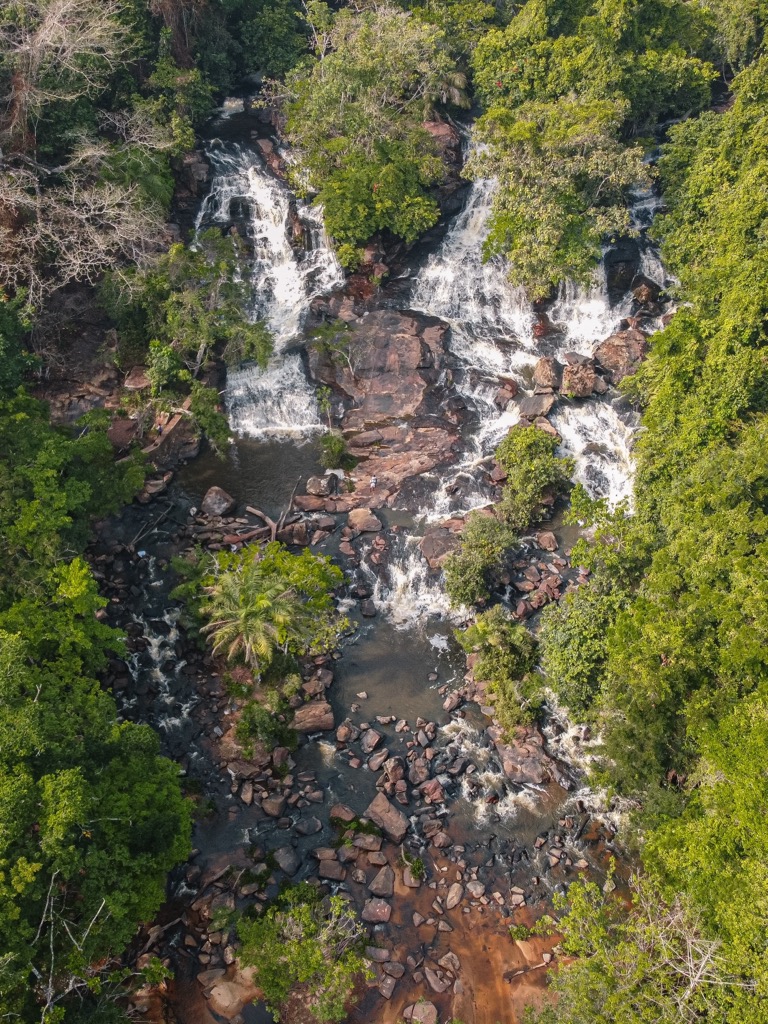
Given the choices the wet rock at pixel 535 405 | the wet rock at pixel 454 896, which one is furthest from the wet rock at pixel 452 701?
the wet rock at pixel 535 405

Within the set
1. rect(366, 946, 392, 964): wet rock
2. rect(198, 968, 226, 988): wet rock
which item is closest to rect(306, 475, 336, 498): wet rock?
rect(366, 946, 392, 964): wet rock

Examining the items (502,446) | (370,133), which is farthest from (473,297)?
(502,446)

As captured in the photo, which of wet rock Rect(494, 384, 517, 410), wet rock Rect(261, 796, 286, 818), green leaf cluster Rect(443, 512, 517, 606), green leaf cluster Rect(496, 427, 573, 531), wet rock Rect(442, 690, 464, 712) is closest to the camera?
wet rock Rect(261, 796, 286, 818)

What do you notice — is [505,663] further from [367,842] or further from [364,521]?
[364,521]

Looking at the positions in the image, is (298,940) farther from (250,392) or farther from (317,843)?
(250,392)

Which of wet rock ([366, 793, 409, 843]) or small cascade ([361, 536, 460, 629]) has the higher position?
small cascade ([361, 536, 460, 629])

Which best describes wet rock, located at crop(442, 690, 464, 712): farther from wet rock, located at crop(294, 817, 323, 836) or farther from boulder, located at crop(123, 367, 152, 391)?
boulder, located at crop(123, 367, 152, 391)

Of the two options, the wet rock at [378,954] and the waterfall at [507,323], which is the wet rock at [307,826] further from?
Result: the waterfall at [507,323]
